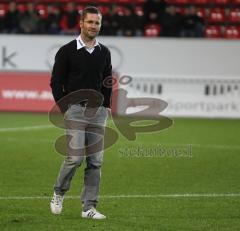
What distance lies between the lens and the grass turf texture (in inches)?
342

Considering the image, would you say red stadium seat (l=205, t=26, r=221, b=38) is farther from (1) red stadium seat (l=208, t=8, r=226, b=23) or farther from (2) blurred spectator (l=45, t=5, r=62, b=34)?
(2) blurred spectator (l=45, t=5, r=62, b=34)

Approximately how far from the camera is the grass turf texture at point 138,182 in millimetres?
8688

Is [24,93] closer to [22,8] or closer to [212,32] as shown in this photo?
[22,8]

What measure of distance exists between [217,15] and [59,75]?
814 inches

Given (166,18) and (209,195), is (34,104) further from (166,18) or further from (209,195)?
(209,195)

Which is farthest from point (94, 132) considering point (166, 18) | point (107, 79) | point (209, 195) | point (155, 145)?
point (166, 18)

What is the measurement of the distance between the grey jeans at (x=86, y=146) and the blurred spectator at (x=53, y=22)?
59.8 ft

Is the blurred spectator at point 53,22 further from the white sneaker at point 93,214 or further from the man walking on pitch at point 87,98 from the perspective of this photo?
the white sneaker at point 93,214

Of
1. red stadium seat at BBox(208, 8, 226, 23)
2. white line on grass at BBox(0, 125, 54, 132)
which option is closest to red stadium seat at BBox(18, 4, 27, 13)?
red stadium seat at BBox(208, 8, 226, 23)

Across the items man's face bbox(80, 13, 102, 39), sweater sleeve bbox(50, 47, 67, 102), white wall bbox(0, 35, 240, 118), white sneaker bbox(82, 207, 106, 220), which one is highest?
white wall bbox(0, 35, 240, 118)

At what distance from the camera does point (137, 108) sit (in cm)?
2347

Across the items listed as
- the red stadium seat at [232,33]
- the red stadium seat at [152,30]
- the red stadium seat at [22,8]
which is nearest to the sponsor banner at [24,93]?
the red stadium seat at [22,8]

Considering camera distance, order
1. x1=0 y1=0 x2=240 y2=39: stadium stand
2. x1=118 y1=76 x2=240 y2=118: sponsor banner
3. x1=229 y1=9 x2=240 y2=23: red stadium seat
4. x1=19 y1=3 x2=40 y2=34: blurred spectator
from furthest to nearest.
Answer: x1=229 y1=9 x2=240 y2=23: red stadium seat, x1=19 y1=3 x2=40 y2=34: blurred spectator, x1=0 y1=0 x2=240 y2=39: stadium stand, x1=118 y1=76 x2=240 y2=118: sponsor banner

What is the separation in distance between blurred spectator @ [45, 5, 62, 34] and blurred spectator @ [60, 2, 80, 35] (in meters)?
0.15
